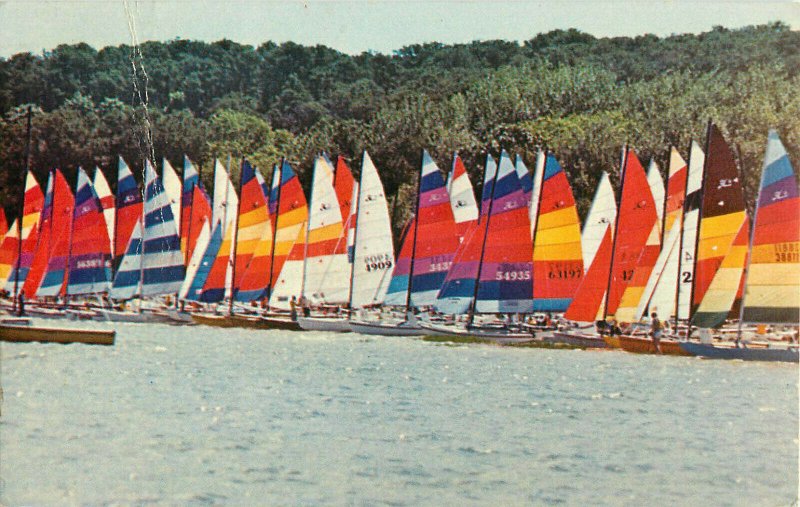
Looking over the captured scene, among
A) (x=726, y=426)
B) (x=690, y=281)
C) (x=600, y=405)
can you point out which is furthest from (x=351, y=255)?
(x=726, y=426)

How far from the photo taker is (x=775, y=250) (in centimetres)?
4016

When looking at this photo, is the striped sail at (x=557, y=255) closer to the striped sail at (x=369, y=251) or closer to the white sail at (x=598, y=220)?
the white sail at (x=598, y=220)

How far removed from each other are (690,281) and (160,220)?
2350cm

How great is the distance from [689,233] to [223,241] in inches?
1140

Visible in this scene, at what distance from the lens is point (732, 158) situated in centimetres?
4781

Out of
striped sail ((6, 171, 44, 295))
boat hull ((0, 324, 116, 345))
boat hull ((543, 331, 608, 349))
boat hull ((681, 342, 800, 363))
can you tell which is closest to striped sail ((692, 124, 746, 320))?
boat hull ((681, 342, 800, 363))

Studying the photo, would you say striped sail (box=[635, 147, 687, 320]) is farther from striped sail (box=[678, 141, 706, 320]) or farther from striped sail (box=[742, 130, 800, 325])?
striped sail (box=[742, 130, 800, 325])

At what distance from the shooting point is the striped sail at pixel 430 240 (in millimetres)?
63219

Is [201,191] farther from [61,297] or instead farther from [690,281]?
[690,281]

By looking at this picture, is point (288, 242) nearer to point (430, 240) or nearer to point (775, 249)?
point (430, 240)

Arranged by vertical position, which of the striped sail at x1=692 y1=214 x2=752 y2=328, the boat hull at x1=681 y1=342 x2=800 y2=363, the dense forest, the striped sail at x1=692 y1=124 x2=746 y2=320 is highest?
the dense forest

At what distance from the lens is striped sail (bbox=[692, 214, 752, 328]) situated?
4697 centimetres

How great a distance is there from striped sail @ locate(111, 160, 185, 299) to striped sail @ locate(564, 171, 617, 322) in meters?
18.7

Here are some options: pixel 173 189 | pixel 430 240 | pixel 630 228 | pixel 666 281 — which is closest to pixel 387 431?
Result: pixel 666 281
